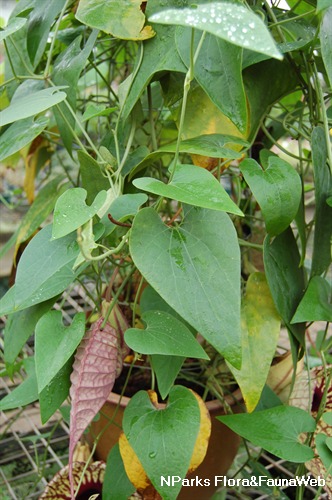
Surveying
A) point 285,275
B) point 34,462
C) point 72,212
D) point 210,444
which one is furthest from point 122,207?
point 34,462

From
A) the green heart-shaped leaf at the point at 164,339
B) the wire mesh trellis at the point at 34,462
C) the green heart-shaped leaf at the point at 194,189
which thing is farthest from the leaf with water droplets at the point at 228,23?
the wire mesh trellis at the point at 34,462

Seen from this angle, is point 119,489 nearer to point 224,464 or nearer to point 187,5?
point 224,464

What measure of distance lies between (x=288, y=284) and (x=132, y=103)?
0.20 m

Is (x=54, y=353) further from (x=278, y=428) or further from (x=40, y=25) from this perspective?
(x=40, y=25)

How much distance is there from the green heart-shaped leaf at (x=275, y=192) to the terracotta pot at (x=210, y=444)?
0.21 m

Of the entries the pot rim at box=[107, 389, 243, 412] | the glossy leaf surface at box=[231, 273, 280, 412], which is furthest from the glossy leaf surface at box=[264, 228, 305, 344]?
the pot rim at box=[107, 389, 243, 412]

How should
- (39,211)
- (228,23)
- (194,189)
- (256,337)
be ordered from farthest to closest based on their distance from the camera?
(39,211), (256,337), (194,189), (228,23)

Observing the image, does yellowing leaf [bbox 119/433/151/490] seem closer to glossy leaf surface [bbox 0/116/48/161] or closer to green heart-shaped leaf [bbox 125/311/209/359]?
green heart-shaped leaf [bbox 125/311/209/359]

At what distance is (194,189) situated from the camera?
0.36 meters

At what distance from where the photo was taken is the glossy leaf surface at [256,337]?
17.8 inches

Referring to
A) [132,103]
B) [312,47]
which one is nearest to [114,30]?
[132,103]

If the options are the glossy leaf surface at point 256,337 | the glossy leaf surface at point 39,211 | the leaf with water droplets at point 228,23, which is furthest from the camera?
the glossy leaf surface at point 39,211

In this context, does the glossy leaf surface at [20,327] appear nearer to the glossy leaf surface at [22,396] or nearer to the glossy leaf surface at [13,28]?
the glossy leaf surface at [22,396]

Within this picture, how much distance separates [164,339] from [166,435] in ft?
0.23
